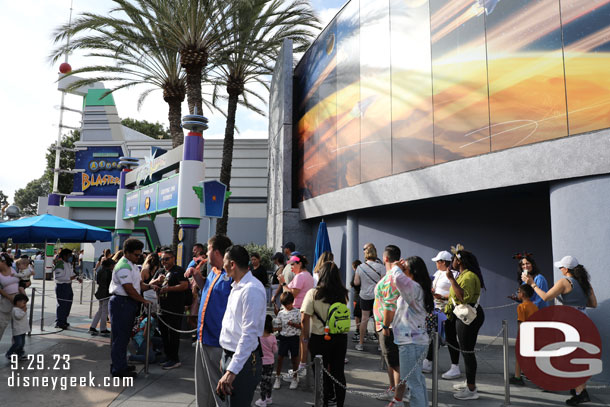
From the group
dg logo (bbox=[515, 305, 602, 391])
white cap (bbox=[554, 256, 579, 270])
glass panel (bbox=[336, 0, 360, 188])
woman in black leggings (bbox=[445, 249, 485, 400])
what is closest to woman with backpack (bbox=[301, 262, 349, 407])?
woman in black leggings (bbox=[445, 249, 485, 400])

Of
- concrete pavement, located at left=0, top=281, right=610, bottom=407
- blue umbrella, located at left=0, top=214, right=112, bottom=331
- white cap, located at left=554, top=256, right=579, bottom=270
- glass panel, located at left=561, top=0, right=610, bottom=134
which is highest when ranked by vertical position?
glass panel, located at left=561, top=0, right=610, bottom=134

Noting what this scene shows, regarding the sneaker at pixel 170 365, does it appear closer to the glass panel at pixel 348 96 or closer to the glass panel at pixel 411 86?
the glass panel at pixel 411 86

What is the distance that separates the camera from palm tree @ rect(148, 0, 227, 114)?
14.4m

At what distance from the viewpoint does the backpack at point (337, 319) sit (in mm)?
4746

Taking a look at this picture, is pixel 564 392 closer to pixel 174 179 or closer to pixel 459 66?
pixel 459 66

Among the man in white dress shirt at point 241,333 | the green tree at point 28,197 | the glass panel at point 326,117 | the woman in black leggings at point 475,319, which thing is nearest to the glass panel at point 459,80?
the woman in black leggings at point 475,319

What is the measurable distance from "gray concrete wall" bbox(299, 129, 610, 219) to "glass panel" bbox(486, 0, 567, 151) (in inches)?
10.5

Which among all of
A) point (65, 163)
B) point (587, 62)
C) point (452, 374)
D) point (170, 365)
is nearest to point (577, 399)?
point (452, 374)

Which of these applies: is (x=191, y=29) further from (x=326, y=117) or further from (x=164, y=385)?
(x=164, y=385)

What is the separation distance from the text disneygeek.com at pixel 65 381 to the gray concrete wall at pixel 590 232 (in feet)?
22.7

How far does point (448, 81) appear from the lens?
961cm

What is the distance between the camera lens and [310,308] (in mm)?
4910

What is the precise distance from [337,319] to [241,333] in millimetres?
1732

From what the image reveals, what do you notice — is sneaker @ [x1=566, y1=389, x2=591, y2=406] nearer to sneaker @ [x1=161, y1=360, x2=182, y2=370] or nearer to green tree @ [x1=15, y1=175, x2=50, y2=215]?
sneaker @ [x1=161, y1=360, x2=182, y2=370]
